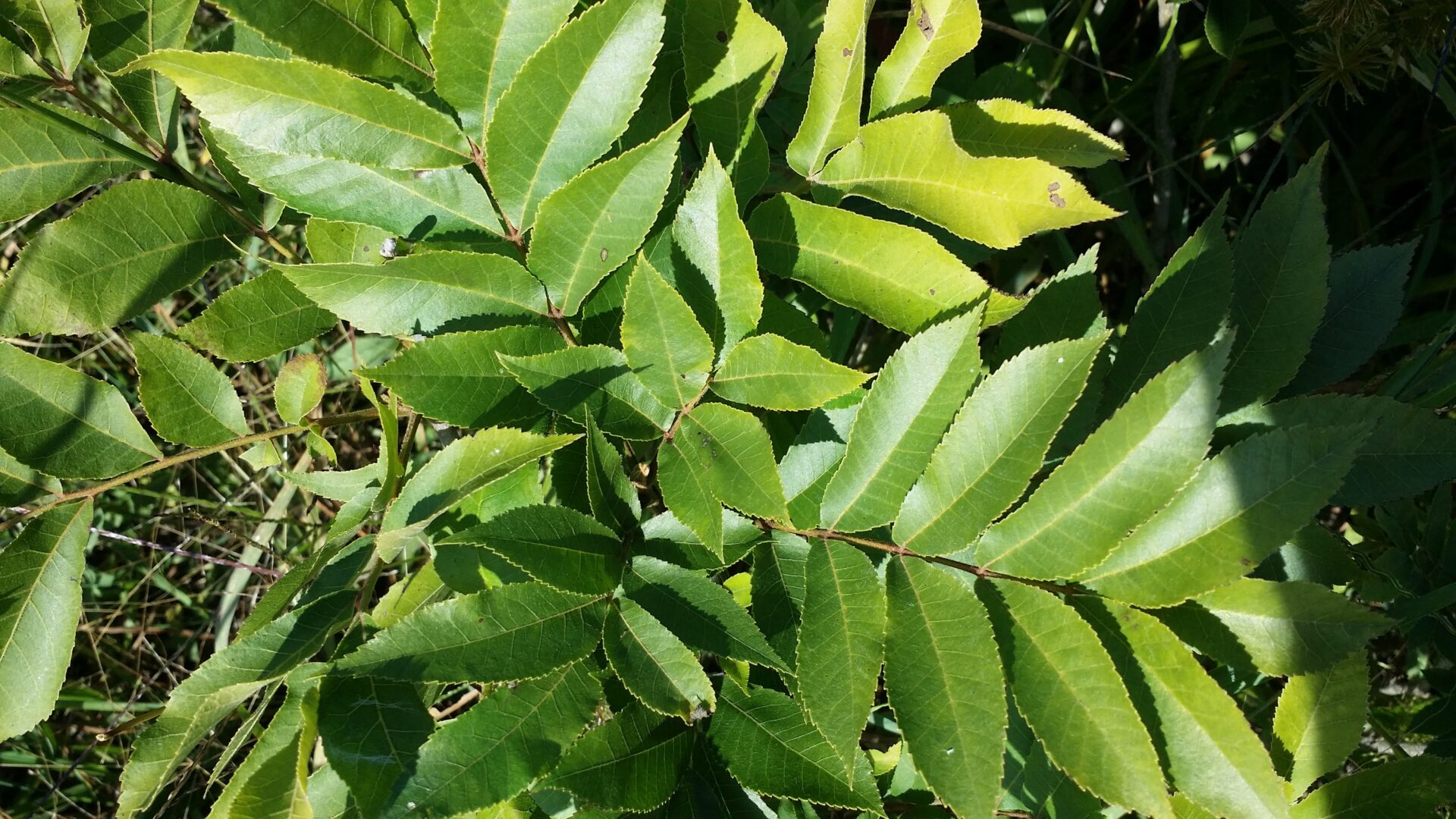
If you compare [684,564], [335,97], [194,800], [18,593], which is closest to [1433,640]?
[684,564]

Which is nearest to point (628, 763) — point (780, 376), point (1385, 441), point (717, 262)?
point (780, 376)

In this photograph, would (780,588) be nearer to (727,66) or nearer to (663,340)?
(663,340)

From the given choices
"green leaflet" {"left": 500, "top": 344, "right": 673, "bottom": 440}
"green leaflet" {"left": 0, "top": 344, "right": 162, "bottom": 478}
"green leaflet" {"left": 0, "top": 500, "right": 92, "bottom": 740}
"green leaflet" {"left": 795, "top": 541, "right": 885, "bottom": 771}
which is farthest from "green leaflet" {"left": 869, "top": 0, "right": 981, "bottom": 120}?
"green leaflet" {"left": 0, "top": 500, "right": 92, "bottom": 740}

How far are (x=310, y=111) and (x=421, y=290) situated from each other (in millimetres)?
245

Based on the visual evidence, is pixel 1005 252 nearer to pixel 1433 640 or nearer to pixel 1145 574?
pixel 1433 640

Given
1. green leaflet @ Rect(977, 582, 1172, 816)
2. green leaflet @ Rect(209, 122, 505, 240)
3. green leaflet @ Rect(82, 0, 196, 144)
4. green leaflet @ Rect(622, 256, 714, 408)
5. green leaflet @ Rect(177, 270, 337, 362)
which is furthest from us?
green leaflet @ Rect(177, 270, 337, 362)

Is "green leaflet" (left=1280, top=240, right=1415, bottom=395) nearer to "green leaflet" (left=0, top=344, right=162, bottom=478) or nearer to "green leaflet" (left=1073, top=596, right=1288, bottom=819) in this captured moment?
"green leaflet" (left=1073, top=596, right=1288, bottom=819)

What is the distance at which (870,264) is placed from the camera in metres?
1.33

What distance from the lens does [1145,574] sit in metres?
1.16

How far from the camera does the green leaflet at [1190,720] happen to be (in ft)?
3.60

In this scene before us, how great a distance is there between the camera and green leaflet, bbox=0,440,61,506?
144cm

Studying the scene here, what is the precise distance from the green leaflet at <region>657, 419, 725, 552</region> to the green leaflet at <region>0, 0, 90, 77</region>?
3.31 ft

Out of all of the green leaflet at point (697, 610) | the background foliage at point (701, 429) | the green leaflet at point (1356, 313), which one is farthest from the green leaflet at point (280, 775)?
the green leaflet at point (1356, 313)

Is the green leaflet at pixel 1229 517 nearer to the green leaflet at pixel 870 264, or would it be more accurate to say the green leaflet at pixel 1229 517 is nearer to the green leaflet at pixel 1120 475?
the green leaflet at pixel 1120 475
